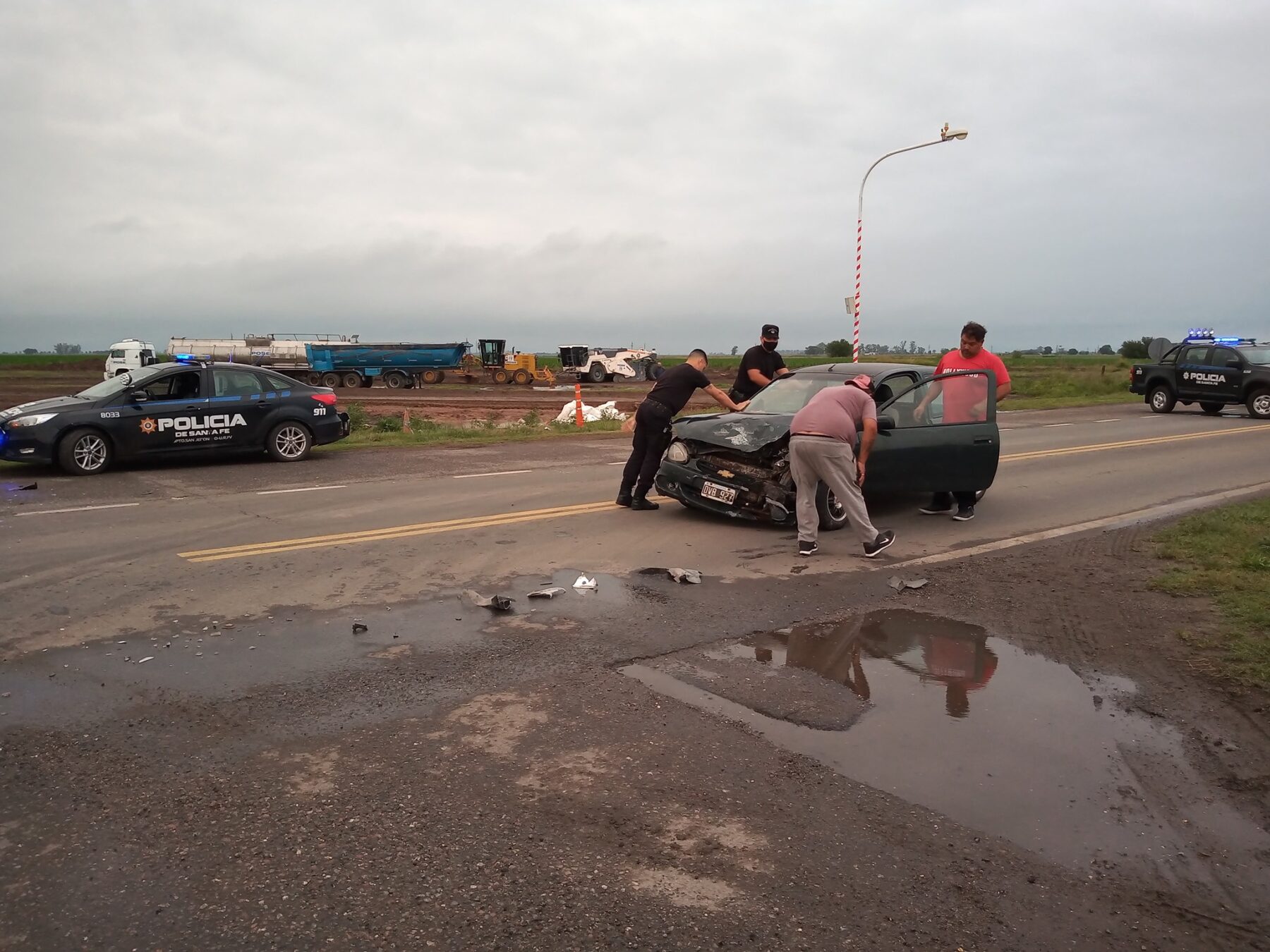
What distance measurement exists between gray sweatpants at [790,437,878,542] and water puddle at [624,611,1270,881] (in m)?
1.87

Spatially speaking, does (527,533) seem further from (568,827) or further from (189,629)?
(568,827)

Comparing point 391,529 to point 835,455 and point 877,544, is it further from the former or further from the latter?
point 877,544

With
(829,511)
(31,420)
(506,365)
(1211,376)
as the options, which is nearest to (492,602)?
(829,511)

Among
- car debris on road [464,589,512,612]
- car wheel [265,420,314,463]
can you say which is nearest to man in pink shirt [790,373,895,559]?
car debris on road [464,589,512,612]

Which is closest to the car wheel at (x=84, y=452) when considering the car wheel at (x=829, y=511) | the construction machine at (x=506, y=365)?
the car wheel at (x=829, y=511)

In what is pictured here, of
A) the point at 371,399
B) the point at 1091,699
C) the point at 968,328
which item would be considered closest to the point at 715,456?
the point at 968,328

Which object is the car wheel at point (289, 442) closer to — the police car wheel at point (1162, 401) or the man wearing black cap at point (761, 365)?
the man wearing black cap at point (761, 365)

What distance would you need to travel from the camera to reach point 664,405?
31.9 ft

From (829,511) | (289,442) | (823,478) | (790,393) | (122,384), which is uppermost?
(122,384)

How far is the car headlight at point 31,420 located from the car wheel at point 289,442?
287cm

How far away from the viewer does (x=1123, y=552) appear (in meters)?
8.47

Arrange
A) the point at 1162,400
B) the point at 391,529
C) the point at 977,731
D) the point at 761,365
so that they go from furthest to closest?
1. the point at 1162,400
2. the point at 761,365
3. the point at 391,529
4. the point at 977,731

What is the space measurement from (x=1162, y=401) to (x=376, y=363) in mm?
38038

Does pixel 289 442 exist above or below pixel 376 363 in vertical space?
below
